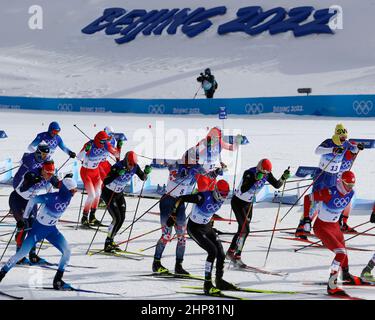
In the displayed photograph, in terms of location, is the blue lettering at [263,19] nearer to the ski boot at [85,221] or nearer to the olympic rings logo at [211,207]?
the ski boot at [85,221]

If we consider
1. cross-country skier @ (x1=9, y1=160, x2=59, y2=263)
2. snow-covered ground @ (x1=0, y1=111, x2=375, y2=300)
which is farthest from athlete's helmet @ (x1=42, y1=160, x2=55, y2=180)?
snow-covered ground @ (x1=0, y1=111, x2=375, y2=300)

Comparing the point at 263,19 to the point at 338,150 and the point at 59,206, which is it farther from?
the point at 59,206

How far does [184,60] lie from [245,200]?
147 ft

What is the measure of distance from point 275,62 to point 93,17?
18.4 metres

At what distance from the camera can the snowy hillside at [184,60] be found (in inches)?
2028

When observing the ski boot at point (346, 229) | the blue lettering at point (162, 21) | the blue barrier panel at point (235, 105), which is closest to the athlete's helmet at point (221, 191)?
the ski boot at point (346, 229)

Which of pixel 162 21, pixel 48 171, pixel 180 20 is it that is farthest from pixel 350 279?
pixel 162 21

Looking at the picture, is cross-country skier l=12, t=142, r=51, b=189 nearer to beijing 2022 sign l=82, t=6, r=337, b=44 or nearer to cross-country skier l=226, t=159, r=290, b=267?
cross-country skier l=226, t=159, r=290, b=267

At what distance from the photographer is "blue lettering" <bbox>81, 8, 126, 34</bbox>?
63344 mm

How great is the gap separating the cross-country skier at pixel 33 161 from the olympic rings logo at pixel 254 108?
2606cm

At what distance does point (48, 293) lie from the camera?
435 inches

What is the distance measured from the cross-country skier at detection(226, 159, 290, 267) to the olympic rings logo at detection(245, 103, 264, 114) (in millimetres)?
26169

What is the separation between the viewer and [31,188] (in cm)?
1297
